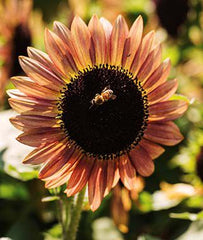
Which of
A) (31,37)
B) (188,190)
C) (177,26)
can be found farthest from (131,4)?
(188,190)

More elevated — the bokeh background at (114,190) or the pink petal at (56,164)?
the pink petal at (56,164)

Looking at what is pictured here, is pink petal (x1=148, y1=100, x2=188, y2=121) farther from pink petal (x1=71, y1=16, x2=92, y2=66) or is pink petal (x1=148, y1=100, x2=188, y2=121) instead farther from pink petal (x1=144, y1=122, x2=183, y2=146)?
pink petal (x1=71, y1=16, x2=92, y2=66)

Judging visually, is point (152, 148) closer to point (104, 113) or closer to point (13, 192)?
point (104, 113)

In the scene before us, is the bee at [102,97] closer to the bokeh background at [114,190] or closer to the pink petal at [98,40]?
the pink petal at [98,40]

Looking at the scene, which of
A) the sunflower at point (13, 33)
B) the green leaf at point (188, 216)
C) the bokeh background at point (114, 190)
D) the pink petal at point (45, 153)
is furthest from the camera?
the sunflower at point (13, 33)

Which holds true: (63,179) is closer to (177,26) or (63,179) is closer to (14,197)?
(14,197)

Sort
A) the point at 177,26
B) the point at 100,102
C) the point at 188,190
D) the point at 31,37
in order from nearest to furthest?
the point at 100,102 → the point at 188,190 → the point at 31,37 → the point at 177,26

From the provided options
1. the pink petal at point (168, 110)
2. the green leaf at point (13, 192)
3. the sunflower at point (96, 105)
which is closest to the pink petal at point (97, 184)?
the sunflower at point (96, 105)
